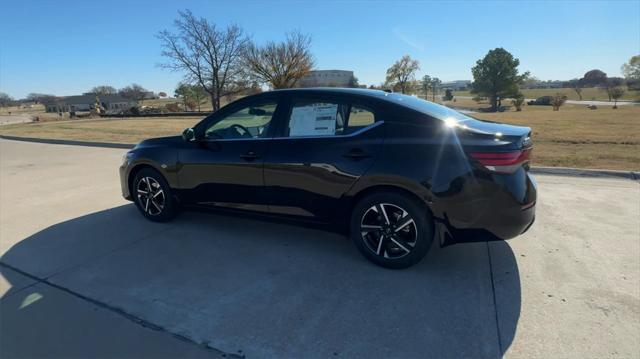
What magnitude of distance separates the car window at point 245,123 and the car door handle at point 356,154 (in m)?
1.01

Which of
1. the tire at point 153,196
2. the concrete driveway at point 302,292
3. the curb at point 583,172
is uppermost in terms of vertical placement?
the tire at point 153,196

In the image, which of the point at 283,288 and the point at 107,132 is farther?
the point at 107,132

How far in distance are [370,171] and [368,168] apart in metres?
0.03

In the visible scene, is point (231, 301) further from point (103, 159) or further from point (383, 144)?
point (103, 159)

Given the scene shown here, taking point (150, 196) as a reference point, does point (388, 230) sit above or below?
below

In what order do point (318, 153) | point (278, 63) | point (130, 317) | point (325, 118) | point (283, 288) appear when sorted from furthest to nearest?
point (278, 63) < point (325, 118) < point (318, 153) < point (283, 288) < point (130, 317)

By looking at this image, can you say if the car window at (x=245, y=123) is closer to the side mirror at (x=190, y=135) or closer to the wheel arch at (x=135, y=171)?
the side mirror at (x=190, y=135)

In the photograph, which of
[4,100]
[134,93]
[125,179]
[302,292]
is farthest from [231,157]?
[4,100]

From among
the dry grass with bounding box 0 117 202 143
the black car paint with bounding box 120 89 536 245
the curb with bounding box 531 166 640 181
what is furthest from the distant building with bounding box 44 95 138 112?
the black car paint with bounding box 120 89 536 245

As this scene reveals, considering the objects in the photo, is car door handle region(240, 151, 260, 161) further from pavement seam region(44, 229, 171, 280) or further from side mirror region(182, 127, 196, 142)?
pavement seam region(44, 229, 171, 280)

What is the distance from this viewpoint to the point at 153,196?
4.84 metres

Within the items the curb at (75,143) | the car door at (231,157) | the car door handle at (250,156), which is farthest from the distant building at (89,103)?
the car door handle at (250,156)

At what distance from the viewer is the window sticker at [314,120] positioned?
3697 mm

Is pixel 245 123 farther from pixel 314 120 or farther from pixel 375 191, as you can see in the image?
pixel 375 191
